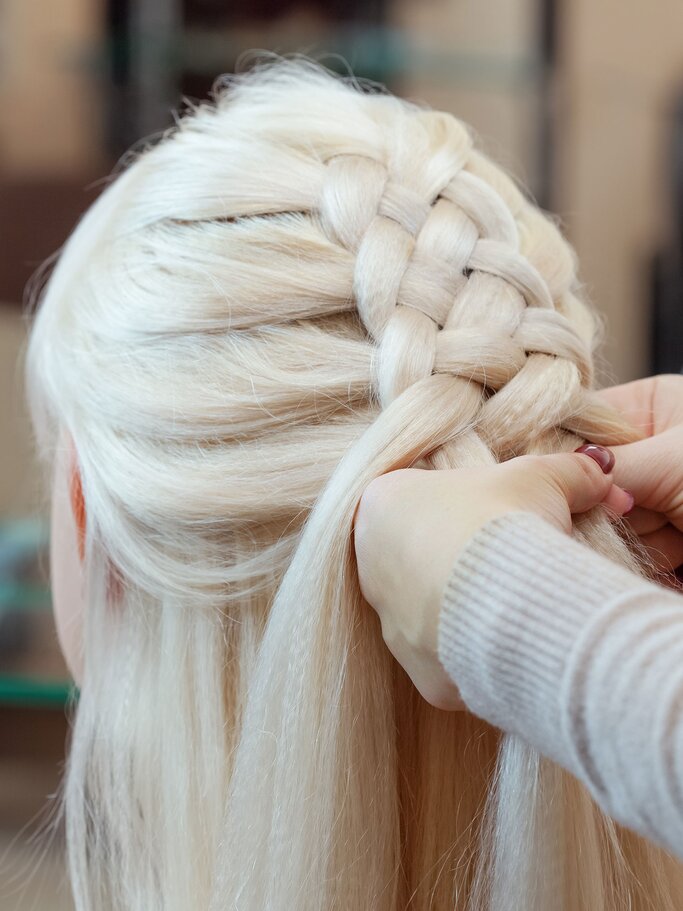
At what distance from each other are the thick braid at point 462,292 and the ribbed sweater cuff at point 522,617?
0.15 metres

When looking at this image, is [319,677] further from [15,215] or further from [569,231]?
[569,231]

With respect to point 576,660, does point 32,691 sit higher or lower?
lower

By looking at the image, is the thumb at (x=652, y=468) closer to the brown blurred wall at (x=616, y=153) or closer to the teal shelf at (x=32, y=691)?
the teal shelf at (x=32, y=691)

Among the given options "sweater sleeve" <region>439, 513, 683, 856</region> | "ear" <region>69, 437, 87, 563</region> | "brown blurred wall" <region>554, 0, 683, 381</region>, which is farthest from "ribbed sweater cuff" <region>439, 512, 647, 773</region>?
"brown blurred wall" <region>554, 0, 683, 381</region>

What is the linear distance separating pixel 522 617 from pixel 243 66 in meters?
0.86

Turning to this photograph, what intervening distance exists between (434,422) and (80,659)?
338 millimetres

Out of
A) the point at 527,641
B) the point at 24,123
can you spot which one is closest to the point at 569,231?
the point at 24,123

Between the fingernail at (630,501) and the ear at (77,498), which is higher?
the fingernail at (630,501)

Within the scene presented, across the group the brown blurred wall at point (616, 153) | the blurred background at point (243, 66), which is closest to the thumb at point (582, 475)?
the blurred background at point (243, 66)

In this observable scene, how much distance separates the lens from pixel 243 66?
40.2 inches

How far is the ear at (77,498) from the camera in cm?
58

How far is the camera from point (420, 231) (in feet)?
1.76

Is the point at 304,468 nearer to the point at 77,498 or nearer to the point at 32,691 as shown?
the point at 77,498

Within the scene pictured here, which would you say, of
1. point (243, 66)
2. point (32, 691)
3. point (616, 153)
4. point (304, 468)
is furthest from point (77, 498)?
point (616, 153)
